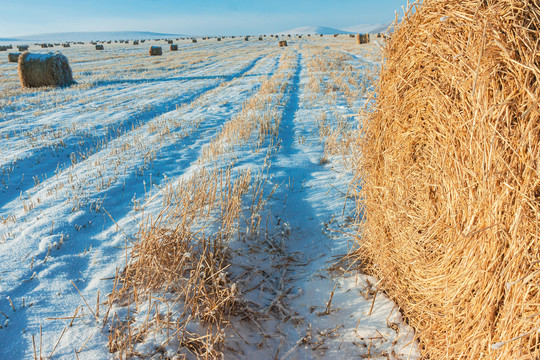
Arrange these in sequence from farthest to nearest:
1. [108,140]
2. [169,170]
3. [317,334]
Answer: [108,140]
[169,170]
[317,334]

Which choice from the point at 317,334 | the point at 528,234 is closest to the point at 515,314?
the point at 528,234

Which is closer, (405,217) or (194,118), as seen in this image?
(405,217)

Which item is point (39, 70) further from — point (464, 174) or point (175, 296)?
point (464, 174)

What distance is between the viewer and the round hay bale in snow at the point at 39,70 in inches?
579

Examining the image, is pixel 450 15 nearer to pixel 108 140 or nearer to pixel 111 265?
pixel 111 265

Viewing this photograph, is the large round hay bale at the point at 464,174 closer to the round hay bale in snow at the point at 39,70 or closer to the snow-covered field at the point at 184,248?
the snow-covered field at the point at 184,248

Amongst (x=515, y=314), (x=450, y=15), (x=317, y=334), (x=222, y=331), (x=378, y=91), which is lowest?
(x=317, y=334)

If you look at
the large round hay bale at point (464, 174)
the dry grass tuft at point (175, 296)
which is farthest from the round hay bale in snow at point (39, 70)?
the large round hay bale at point (464, 174)

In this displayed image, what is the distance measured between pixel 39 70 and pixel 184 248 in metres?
16.4

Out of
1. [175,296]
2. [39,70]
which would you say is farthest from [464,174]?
[39,70]

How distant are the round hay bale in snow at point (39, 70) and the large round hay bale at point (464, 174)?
1678 centimetres

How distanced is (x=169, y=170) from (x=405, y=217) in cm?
411

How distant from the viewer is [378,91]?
9.23ft

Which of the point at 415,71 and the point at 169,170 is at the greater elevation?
the point at 415,71
